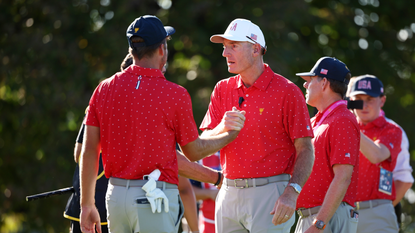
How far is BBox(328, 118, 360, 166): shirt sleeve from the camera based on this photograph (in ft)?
12.9

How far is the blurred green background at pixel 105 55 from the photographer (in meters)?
9.84

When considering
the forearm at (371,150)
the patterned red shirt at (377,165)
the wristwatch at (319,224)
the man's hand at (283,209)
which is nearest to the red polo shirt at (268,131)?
the man's hand at (283,209)

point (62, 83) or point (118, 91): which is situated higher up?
point (118, 91)

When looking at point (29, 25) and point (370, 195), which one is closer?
point (370, 195)

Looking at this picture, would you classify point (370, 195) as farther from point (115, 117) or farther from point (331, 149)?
point (115, 117)

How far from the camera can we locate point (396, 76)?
1128 centimetres

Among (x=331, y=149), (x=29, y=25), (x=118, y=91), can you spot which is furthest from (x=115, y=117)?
(x=29, y=25)

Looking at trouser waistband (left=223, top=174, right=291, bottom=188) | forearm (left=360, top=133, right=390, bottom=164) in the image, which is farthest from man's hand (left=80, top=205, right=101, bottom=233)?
forearm (left=360, top=133, right=390, bottom=164)

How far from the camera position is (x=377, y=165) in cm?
520

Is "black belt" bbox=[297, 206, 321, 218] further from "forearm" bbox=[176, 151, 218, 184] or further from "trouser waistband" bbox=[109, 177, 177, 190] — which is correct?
"trouser waistband" bbox=[109, 177, 177, 190]

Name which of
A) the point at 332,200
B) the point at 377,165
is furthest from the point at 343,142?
the point at 377,165

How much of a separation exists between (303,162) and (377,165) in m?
1.87

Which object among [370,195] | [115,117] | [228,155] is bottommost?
[370,195]

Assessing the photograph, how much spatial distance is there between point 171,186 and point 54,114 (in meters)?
7.50
